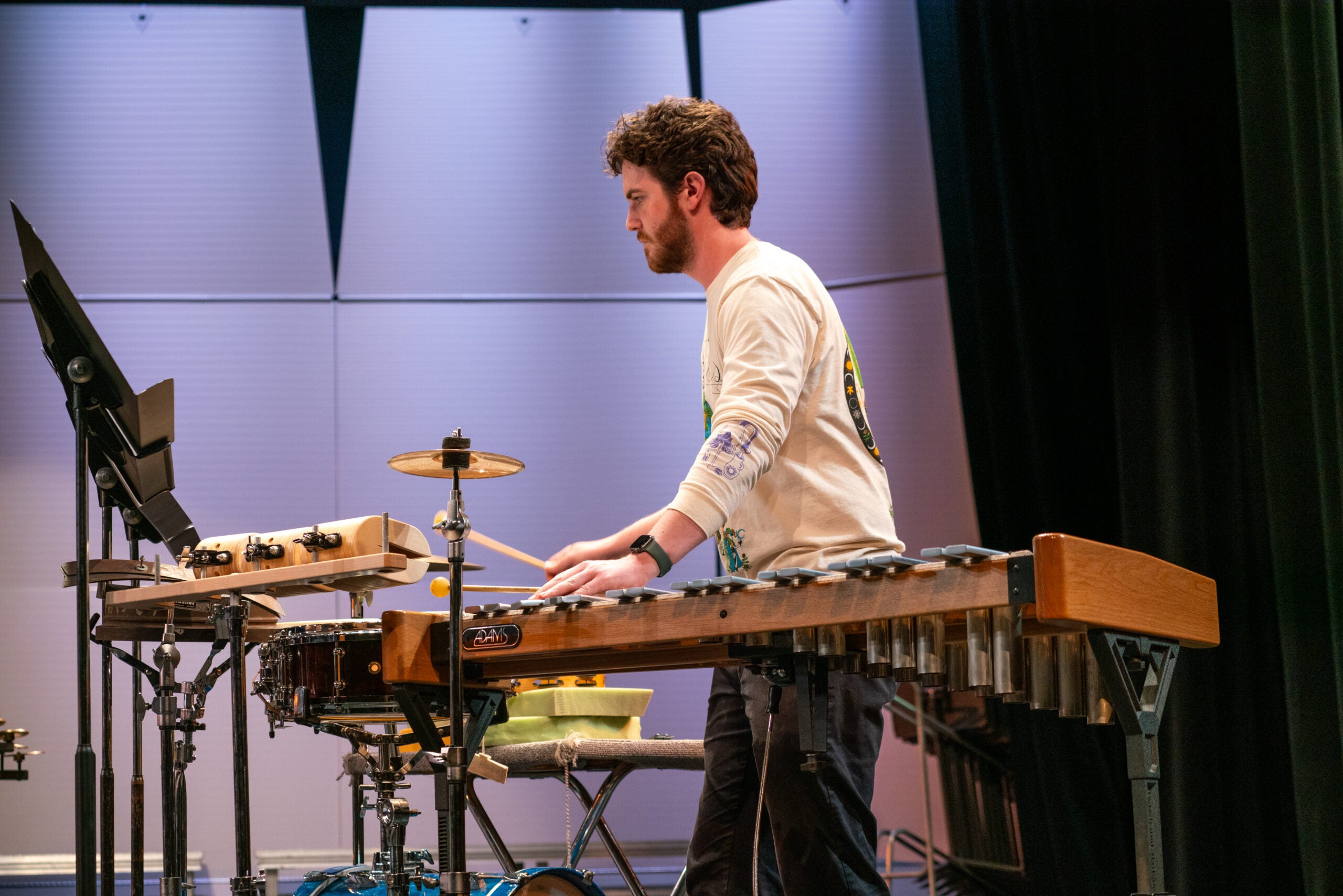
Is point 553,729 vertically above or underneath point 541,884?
above

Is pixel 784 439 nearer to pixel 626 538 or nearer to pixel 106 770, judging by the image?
pixel 626 538

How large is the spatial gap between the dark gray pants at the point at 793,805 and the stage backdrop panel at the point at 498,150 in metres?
3.00

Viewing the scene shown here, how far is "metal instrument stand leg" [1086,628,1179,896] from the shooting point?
1.57 metres

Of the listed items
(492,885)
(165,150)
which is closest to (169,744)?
(492,885)

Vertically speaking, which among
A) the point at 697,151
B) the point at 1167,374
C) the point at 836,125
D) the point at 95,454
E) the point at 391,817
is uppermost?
the point at 836,125

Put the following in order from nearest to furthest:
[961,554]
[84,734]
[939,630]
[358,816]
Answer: [961,554] → [939,630] → [84,734] → [358,816]

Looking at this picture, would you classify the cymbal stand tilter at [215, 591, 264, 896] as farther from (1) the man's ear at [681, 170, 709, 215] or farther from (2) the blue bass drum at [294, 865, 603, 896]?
(1) the man's ear at [681, 170, 709, 215]

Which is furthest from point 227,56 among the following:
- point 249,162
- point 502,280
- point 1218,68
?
point 1218,68

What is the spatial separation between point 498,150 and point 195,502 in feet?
5.82

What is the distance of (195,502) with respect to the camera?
4.71 m

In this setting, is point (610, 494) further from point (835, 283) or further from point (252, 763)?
point (252, 763)

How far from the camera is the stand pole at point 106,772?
8.54ft

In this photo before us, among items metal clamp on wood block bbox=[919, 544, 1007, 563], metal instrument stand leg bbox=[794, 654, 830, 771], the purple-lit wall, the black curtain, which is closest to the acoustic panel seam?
the purple-lit wall

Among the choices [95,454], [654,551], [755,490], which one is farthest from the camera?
[95,454]
